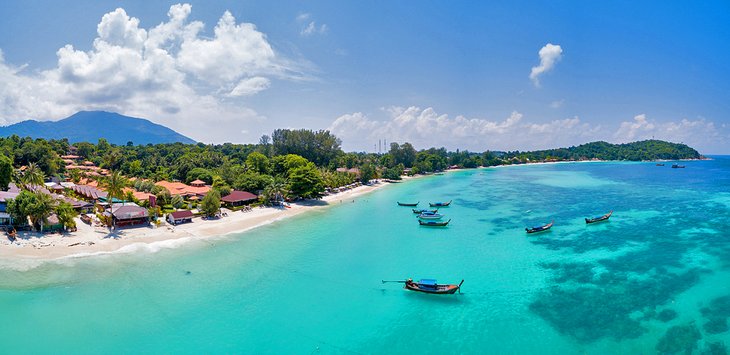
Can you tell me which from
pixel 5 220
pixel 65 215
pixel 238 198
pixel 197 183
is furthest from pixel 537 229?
pixel 5 220

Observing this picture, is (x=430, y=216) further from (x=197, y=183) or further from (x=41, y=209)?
(x=41, y=209)

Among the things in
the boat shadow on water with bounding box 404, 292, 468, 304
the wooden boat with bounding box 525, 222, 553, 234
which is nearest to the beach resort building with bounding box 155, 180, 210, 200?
the boat shadow on water with bounding box 404, 292, 468, 304

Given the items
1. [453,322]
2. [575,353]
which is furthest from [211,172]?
[575,353]

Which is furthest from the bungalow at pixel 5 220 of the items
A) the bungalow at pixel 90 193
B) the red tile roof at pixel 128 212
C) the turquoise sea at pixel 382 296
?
the bungalow at pixel 90 193

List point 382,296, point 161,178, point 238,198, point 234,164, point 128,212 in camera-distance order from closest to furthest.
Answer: point 382,296 < point 128,212 < point 238,198 < point 161,178 < point 234,164

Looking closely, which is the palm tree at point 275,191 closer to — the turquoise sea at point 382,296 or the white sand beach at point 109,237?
the white sand beach at point 109,237

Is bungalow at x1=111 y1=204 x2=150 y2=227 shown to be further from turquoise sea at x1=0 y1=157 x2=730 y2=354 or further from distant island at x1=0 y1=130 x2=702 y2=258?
turquoise sea at x1=0 y1=157 x2=730 y2=354
